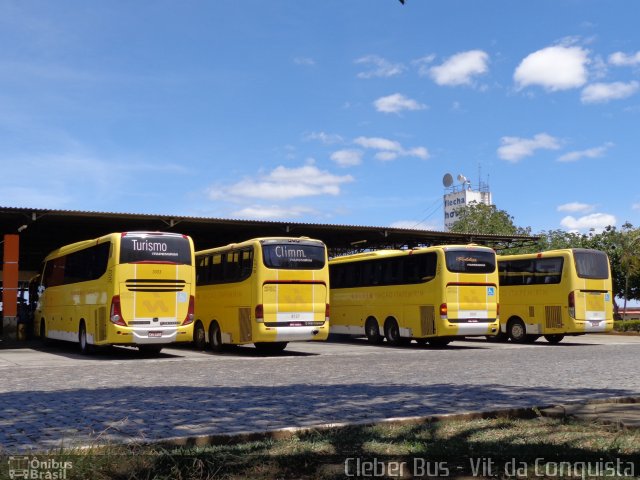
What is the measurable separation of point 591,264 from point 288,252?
12084 millimetres

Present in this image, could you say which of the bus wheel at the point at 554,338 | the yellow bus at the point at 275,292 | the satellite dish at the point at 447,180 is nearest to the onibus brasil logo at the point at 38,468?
the yellow bus at the point at 275,292

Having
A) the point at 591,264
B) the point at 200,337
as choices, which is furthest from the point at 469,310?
the point at 200,337

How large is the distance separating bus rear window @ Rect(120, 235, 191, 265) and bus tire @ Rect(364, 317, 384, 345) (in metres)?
9.27

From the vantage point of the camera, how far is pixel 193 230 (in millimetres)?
32156

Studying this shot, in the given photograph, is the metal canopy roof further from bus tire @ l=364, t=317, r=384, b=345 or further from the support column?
bus tire @ l=364, t=317, r=384, b=345

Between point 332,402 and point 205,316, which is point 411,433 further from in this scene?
point 205,316

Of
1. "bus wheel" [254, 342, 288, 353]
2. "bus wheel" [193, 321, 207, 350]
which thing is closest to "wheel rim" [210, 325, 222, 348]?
"bus wheel" [193, 321, 207, 350]

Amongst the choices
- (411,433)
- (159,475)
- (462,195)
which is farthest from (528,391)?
(462,195)

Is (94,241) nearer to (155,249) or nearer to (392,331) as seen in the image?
(155,249)

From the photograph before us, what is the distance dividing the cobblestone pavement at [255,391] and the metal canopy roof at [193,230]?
9154mm

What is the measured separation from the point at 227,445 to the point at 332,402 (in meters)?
3.12

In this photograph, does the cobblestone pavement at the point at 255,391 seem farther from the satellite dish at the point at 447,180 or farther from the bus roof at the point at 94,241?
the satellite dish at the point at 447,180

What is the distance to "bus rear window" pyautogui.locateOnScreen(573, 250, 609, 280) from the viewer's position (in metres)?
26.4

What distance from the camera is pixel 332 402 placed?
9.34 m
